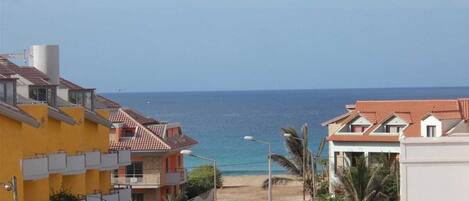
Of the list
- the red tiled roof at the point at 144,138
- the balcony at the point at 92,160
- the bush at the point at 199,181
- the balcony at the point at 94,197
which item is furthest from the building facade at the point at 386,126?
the balcony at the point at 94,197

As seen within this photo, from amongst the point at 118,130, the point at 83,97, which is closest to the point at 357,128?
the point at 118,130

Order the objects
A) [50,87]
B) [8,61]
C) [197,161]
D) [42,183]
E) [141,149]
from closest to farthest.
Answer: [42,183] < [50,87] < [8,61] < [141,149] < [197,161]

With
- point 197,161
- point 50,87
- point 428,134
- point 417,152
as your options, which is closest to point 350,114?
point 428,134

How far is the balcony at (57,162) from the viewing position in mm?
49094

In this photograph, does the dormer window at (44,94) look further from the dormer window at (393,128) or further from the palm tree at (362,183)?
the dormer window at (393,128)

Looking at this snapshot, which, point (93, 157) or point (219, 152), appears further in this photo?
point (219, 152)

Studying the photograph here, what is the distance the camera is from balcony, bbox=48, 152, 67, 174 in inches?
1933

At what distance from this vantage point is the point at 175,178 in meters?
78.0

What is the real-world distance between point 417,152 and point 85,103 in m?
23.9

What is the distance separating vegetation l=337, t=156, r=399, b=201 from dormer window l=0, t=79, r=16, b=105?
65.2 ft

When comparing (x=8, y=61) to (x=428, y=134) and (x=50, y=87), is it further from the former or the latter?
(x=428, y=134)

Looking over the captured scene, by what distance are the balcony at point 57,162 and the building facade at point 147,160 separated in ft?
76.7

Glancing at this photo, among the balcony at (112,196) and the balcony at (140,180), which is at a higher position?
the balcony at (140,180)

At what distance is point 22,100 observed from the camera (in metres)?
48.5
